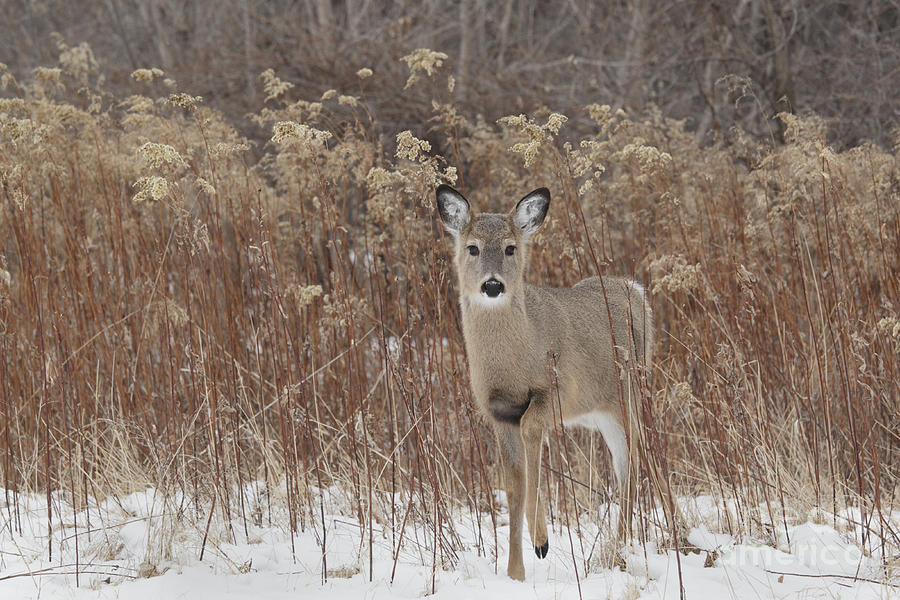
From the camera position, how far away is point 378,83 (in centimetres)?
1083

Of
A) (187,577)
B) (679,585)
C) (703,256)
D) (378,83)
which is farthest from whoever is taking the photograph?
(378,83)

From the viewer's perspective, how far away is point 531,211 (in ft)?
12.4

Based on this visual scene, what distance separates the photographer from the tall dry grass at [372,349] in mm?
3777

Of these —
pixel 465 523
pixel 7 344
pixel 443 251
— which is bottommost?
pixel 465 523

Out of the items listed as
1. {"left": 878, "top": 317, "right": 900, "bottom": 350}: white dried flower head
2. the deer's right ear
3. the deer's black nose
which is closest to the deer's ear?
the deer's right ear

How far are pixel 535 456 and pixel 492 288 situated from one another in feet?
2.12

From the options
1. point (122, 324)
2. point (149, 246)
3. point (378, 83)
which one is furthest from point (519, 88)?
point (122, 324)

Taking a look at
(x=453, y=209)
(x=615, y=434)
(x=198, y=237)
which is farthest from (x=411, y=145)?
(x=615, y=434)

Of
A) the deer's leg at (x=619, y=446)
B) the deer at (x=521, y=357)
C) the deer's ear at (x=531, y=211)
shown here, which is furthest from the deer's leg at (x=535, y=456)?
the deer's ear at (x=531, y=211)

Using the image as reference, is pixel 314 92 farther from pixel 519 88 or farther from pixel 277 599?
pixel 277 599

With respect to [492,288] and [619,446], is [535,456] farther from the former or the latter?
[619,446]

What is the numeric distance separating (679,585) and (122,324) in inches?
122

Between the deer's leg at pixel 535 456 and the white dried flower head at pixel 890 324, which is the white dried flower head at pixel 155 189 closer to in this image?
the deer's leg at pixel 535 456

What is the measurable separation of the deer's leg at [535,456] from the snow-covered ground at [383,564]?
14 cm
